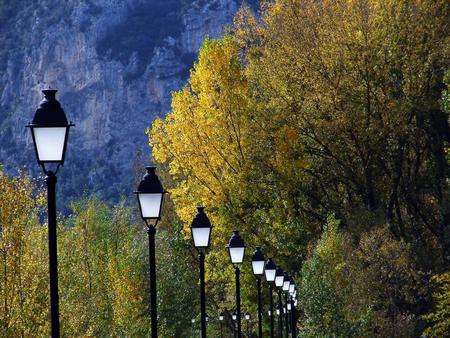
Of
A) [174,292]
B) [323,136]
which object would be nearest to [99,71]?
[174,292]

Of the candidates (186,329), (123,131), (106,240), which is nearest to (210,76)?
(186,329)

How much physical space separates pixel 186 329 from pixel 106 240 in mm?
14160

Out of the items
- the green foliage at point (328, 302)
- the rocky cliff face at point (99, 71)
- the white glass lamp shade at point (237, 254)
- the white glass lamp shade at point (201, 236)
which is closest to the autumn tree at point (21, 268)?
the white glass lamp shade at point (237, 254)

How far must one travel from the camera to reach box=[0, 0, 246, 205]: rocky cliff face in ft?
579

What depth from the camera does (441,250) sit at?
38062 millimetres

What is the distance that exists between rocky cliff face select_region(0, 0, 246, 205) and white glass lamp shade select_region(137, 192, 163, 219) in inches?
6227

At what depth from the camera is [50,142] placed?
30.8 feet

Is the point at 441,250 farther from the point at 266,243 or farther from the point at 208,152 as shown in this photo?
the point at 208,152

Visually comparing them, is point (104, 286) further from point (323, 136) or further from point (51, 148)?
point (51, 148)

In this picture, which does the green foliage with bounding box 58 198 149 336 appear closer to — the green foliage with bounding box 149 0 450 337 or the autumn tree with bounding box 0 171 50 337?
the autumn tree with bounding box 0 171 50 337

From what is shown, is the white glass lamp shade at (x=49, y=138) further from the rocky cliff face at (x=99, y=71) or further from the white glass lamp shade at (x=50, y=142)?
the rocky cliff face at (x=99, y=71)

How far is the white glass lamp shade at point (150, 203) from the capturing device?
40.0 ft

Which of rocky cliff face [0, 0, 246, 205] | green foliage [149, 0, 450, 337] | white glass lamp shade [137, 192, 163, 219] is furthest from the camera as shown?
rocky cliff face [0, 0, 246, 205]

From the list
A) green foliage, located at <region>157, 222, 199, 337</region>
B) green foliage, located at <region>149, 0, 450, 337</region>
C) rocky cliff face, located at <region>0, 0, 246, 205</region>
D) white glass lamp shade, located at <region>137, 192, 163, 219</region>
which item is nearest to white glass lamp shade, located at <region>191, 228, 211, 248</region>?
white glass lamp shade, located at <region>137, 192, 163, 219</region>
